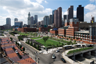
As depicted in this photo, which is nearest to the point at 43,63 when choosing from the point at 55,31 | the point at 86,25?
the point at 55,31

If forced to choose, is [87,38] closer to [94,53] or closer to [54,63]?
[94,53]

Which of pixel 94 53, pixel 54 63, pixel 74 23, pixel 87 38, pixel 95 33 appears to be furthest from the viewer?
pixel 74 23

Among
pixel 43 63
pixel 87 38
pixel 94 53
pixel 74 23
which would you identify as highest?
pixel 74 23

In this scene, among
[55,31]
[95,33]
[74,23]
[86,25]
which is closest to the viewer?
[95,33]

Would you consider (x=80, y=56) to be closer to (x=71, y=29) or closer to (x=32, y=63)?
(x=32, y=63)

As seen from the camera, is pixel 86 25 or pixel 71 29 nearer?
pixel 71 29

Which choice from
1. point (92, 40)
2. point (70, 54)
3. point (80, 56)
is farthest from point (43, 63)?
point (92, 40)

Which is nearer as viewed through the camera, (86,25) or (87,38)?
(87,38)

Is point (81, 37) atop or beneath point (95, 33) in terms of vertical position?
beneath

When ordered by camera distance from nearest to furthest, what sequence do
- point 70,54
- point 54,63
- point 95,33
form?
point 54,63
point 70,54
point 95,33

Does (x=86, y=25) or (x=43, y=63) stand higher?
(x=86, y=25)
